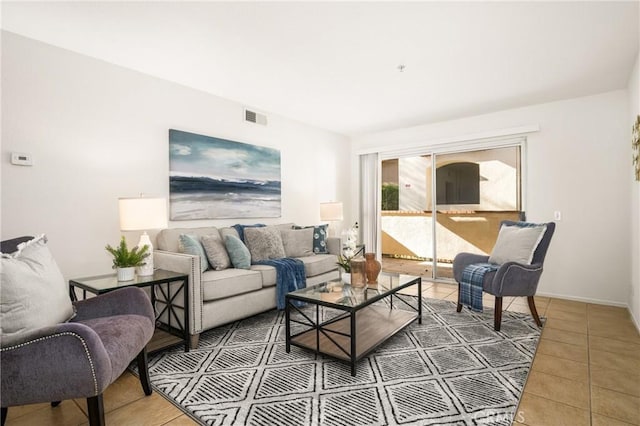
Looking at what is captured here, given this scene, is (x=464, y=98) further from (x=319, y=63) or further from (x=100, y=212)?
(x=100, y=212)

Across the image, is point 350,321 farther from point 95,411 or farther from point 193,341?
point 95,411

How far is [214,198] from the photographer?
384 cm

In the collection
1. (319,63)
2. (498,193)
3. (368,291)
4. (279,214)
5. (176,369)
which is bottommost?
(176,369)

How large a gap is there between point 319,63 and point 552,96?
2.89 m

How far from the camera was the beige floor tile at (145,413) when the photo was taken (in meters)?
1.72

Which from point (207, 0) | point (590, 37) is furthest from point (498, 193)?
point (207, 0)

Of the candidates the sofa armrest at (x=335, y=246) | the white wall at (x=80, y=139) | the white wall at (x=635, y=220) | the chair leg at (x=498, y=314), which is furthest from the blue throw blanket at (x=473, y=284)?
the white wall at (x=80, y=139)

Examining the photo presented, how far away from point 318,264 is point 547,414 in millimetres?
2460

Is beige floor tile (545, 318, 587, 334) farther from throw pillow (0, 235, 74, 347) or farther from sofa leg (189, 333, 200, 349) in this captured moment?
throw pillow (0, 235, 74, 347)

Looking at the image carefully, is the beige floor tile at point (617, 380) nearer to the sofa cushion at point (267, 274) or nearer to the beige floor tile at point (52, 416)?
the sofa cushion at point (267, 274)

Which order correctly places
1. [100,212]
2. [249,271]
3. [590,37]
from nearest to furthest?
[590,37] → [100,212] → [249,271]

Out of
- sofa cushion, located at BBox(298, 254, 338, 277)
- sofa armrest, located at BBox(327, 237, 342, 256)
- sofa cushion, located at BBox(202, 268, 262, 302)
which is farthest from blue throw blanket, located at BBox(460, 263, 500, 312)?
sofa cushion, located at BBox(202, 268, 262, 302)

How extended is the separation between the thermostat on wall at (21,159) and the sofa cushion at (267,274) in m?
1.97

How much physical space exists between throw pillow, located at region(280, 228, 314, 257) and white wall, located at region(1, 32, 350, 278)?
87 centimetres
